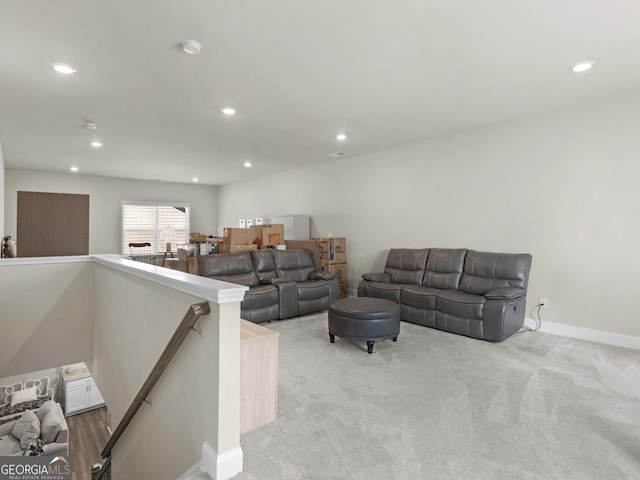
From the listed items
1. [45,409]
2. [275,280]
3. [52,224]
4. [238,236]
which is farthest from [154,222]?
[275,280]

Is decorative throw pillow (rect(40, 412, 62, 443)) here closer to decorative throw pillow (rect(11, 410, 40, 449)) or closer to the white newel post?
decorative throw pillow (rect(11, 410, 40, 449))

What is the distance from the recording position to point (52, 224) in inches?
323

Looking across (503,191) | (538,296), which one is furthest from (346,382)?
(503,191)

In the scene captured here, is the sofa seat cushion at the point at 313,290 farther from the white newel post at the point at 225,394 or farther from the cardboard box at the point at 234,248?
the white newel post at the point at 225,394

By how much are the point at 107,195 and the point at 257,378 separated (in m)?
8.46

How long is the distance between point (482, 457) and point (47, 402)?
760 cm

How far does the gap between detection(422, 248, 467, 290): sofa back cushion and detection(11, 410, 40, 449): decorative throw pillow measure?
625 centimetres

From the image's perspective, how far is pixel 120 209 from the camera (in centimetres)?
900

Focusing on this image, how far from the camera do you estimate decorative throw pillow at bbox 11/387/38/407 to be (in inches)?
261

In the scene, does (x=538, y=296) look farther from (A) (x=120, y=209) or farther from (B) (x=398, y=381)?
(A) (x=120, y=209)

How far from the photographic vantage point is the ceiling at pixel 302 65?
225 cm

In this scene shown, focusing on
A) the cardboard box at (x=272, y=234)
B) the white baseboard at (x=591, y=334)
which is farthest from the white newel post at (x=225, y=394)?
the cardboard box at (x=272, y=234)

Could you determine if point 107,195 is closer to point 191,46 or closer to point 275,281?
point 275,281

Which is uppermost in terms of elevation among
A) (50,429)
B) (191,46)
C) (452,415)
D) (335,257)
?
(191,46)
